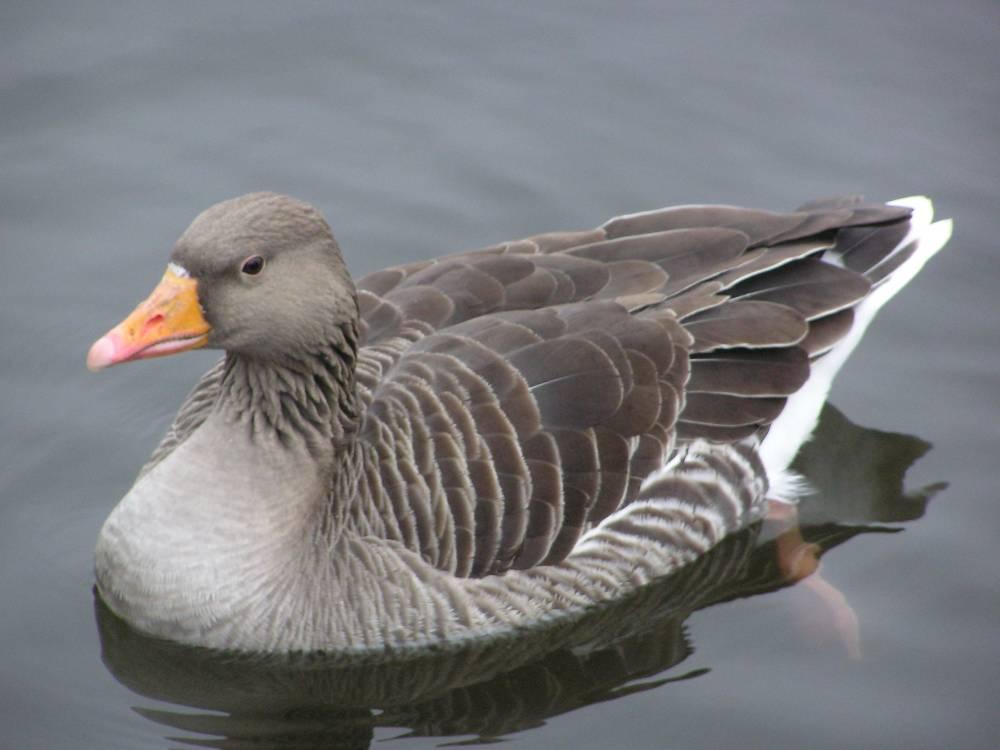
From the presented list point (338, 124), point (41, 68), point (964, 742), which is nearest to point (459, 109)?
point (338, 124)

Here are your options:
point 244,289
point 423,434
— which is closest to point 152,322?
point 244,289

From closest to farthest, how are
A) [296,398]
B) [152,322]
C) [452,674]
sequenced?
[152,322] → [296,398] → [452,674]

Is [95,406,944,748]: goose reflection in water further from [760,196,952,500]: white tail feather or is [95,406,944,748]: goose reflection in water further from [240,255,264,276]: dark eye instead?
[240,255,264,276]: dark eye

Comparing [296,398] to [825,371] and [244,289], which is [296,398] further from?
[825,371]

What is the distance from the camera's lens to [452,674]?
299 inches

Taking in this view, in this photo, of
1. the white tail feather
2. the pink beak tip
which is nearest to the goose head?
the pink beak tip

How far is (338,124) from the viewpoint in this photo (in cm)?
1099

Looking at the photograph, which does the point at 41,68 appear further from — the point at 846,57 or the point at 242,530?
the point at 846,57

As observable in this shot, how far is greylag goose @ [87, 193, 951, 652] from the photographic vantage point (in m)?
6.99

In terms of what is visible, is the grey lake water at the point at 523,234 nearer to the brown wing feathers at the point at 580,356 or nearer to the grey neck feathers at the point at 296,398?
the brown wing feathers at the point at 580,356

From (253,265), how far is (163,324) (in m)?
0.49

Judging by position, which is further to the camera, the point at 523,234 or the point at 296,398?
the point at 523,234

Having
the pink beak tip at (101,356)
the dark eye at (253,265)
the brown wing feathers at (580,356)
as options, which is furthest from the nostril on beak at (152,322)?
the brown wing feathers at (580,356)

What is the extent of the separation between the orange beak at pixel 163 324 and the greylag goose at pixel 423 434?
0.03 ft
